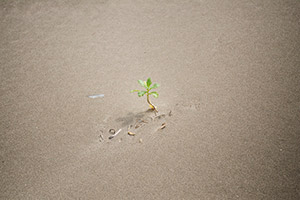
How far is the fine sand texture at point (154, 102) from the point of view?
150cm

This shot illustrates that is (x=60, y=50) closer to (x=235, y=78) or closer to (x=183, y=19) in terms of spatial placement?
(x=183, y=19)

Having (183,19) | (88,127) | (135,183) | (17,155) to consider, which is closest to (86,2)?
(183,19)

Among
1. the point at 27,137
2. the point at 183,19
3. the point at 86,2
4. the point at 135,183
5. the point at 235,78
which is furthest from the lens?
the point at 86,2

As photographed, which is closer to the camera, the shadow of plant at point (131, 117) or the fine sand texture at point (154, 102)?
the fine sand texture at point (154, 102)

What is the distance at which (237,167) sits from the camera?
1.50m

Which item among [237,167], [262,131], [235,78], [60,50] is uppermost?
[60,50]

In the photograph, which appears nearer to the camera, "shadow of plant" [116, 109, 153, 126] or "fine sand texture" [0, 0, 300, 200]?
"fine sand texture" [0, 0, 300, 200]

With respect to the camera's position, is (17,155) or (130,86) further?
(130,86)

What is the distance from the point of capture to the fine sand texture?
150 cm

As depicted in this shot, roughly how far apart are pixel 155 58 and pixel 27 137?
142 cm

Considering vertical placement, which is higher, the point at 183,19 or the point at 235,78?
the point at 183,19

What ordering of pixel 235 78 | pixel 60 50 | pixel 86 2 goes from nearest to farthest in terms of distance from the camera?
pixel 235 78 → pixel 60 50 → pixel 86 2

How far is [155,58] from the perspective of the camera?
2295mm

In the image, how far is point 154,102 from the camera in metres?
1.92
